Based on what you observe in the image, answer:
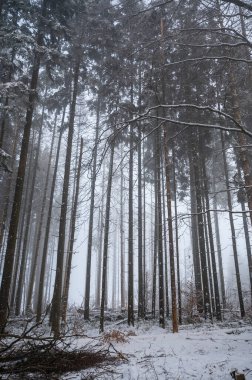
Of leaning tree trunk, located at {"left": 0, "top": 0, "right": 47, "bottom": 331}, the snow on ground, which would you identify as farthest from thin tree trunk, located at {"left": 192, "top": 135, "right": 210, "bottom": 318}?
leaning tree trunk, located at {"left": 0, "top": 0, "right": 47, "bottom": 331}

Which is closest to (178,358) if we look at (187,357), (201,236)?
(187,357)

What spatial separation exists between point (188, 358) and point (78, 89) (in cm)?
1205

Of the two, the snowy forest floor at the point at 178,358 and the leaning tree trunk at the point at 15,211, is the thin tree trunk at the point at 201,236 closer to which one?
the snowy forest floor at the point at 178,358

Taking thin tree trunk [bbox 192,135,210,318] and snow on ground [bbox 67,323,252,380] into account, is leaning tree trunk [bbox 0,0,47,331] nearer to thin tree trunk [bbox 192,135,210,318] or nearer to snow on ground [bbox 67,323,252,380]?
snow on ground [bbox 67,323,252,380]

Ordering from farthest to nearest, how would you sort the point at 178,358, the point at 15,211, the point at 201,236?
the point at 201,236, the point at 15,211, the point at 178,358

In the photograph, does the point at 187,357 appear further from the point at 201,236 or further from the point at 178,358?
the point at 201,236

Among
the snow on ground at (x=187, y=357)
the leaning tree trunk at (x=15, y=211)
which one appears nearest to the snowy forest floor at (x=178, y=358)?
the snow on ground at (x=187, y=357)

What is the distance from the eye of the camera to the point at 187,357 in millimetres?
6121

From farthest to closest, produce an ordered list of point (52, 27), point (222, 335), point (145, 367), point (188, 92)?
1. point (188, 92)
2. point (52, 27)
3. point (222, 335)
4. point (145, 367)

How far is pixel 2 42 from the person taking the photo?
33.7 feet

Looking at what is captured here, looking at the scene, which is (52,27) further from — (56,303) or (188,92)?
(56,303)

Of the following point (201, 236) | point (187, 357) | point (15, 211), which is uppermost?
point (15, 211)

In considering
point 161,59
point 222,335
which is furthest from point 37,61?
point 222,335

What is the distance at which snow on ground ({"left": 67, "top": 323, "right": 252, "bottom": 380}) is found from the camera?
4.98 metres
